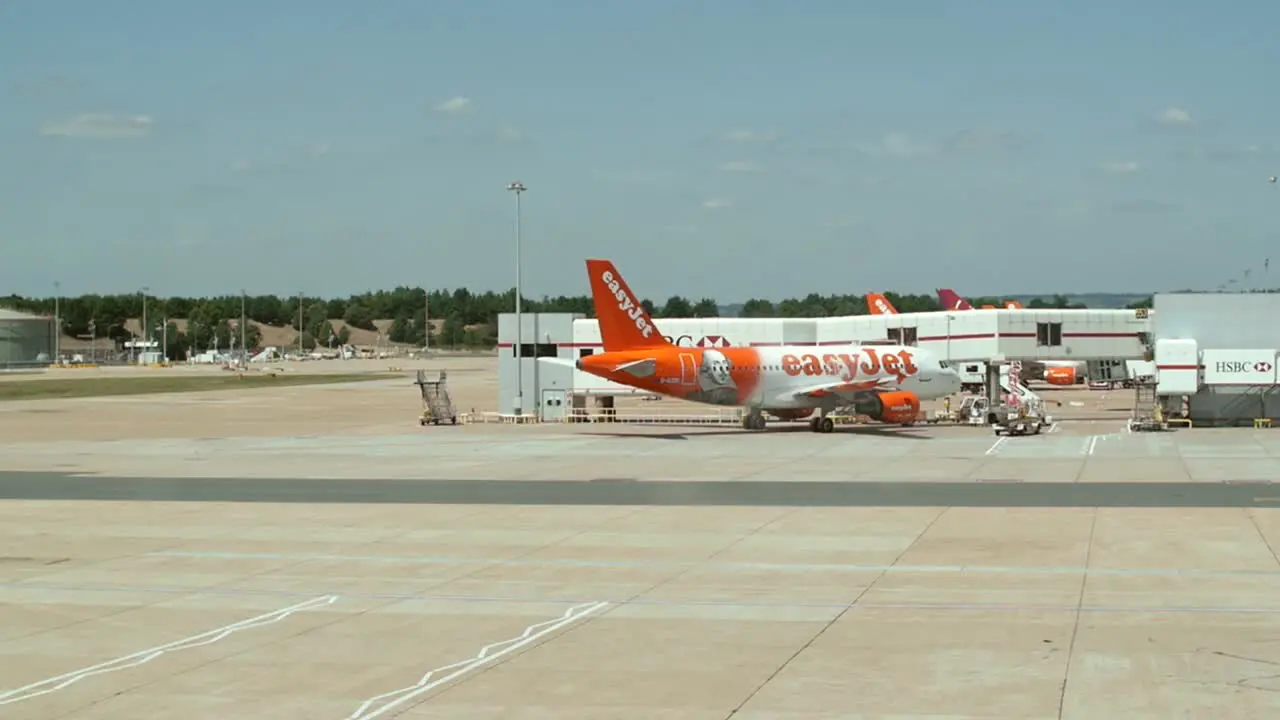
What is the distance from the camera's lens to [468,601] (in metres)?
20.1

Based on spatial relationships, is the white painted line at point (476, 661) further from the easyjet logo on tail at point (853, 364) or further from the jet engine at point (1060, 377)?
the jet engine at point (1060, 377)

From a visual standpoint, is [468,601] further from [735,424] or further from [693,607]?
[735,424]

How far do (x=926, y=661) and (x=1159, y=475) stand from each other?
25.3m

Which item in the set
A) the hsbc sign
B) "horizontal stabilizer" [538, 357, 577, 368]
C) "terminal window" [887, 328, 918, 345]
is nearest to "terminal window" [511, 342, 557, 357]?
"horizontal stabilizer" [538, 357, 577, 368]

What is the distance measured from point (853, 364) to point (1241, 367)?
1642 centimetres

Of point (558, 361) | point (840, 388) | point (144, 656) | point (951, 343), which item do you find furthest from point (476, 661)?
point (951, 343)

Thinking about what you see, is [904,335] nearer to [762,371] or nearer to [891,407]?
[891,407]

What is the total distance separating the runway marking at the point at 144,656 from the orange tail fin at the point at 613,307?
37.4 meters

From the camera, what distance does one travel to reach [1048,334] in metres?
68.8

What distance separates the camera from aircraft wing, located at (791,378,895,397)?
198ft

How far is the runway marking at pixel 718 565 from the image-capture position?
21875 millimetres

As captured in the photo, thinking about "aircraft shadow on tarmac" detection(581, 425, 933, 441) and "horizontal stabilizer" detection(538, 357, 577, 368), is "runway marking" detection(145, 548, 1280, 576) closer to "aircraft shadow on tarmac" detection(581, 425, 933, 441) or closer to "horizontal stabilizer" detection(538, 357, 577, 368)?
"aircraft shadow on tarmac" detection(581, 425, 933, 441)

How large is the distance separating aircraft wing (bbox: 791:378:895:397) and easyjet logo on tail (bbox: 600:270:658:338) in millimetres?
7729

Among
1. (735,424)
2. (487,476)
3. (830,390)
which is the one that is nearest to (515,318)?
(735,424)
